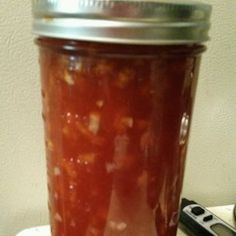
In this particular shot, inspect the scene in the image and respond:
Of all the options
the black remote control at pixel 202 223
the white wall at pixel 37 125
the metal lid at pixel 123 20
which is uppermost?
the metal lid at pixel 123 20

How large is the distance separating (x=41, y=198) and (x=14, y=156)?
8 centimetres

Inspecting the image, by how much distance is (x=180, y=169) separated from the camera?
0.37 m

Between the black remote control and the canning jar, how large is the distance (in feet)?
0.50

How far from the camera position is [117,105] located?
304mm

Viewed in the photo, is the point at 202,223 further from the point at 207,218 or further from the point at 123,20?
the point at 123,20

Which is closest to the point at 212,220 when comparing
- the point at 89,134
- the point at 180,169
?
the point at 180,169

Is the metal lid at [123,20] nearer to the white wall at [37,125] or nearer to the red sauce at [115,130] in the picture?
the red sauce at [115,130]

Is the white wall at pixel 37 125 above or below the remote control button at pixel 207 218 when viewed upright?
above

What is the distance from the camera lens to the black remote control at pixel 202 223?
0.50 m

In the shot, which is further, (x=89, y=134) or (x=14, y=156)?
(x=14, y=156)

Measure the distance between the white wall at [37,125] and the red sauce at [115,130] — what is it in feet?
0.46

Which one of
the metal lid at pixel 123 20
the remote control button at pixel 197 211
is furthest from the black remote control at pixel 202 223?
the metal lid at pixel 123 20

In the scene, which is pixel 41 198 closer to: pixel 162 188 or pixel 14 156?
pixel 14 156

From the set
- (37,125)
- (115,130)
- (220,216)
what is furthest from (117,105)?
(220,216)
